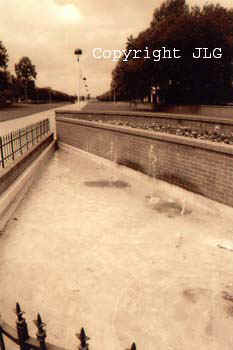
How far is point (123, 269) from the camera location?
5.50 metres

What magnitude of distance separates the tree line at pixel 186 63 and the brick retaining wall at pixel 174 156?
676 inches

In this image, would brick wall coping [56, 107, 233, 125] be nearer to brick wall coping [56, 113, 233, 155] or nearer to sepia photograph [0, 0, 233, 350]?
sepia photograph [0, 0, 233, 350]

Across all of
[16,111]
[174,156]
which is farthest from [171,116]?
[16,111]

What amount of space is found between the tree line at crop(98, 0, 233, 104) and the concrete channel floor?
22999 millimetres

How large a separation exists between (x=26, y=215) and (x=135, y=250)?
3.55 metres

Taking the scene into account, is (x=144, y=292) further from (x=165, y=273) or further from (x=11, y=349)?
(x=11, y=349)

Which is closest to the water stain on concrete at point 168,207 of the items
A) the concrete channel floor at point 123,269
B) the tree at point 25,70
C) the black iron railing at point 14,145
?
the concrete channel floor at point 123,269

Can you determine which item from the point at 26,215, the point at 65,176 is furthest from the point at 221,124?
the point at 26,215

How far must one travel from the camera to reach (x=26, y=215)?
8148mm

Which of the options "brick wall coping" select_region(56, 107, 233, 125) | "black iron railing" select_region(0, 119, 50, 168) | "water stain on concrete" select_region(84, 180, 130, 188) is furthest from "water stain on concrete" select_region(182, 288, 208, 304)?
"brick wall coping" select_region(56, 107, 233, 125)

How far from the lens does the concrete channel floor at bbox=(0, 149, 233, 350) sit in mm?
4066

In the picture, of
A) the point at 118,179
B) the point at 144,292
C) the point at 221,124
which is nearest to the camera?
the point at 144,292

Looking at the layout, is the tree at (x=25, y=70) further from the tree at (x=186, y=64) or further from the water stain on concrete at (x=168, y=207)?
the water stain on concrete at (x=168, y=207)

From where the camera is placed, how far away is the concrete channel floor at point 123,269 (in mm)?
4066
